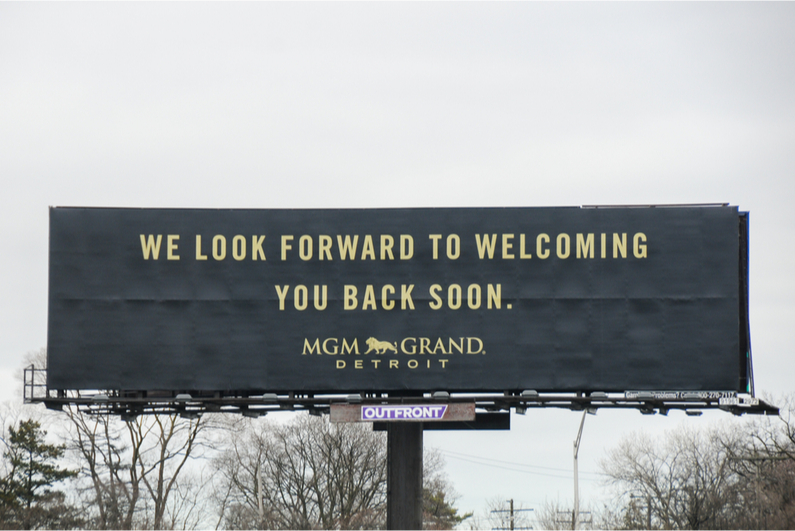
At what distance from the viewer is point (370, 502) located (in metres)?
49.7

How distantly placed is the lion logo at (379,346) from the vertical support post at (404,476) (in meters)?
1.75

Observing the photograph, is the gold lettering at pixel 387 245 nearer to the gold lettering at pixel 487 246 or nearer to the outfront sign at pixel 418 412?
the gold lettering at pixel 487 246

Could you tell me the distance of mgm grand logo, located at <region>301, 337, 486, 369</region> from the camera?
21.2 m

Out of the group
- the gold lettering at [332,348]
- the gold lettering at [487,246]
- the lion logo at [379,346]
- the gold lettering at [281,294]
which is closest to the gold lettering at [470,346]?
the lion logo at [379,346]

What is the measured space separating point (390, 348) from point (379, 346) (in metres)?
0.25

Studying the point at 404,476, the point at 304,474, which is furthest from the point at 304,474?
the point at 404,476

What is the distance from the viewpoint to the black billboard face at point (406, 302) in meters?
21.1

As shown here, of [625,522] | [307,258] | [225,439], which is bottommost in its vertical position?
[625,522]

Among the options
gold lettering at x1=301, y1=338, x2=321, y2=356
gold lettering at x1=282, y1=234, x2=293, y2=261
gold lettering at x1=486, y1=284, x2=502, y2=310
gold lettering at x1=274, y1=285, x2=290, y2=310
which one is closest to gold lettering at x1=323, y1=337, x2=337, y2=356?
gold lettering at x1=301, y1=338, x2=321, y2=356

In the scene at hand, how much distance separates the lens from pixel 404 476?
840 inches

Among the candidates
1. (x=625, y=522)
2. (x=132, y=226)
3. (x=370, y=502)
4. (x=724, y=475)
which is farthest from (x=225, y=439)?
(x=132, y=226)

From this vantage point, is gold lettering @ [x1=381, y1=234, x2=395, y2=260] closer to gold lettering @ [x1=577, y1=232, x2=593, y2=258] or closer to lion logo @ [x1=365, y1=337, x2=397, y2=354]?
lion logo @ [x1=365, y1=337, x2=397, y2=354]

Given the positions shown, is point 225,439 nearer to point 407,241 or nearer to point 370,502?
point 370,502

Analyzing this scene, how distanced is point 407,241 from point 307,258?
7.46 feet
